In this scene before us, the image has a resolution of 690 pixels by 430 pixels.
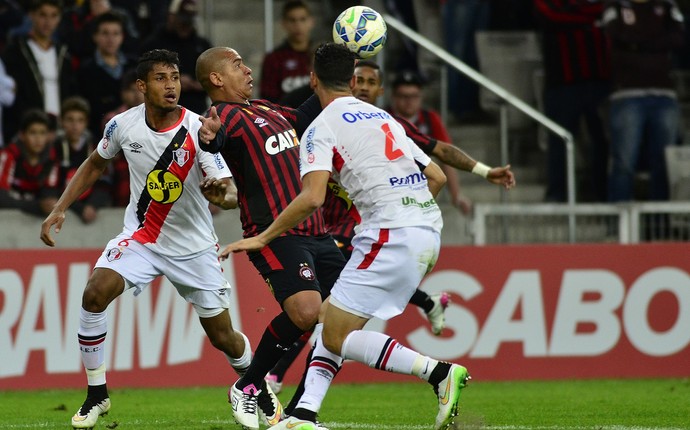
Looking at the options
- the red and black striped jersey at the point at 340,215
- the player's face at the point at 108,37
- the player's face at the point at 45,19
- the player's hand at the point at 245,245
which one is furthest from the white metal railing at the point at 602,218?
the player's hand at the point at 245,245

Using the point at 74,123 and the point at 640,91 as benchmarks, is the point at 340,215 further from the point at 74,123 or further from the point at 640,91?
the point at 640,91

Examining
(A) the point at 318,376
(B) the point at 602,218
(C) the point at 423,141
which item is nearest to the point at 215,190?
(A) the point at 318,376

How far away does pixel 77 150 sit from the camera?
519 inches

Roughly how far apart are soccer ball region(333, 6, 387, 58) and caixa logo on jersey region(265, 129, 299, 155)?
29.1 inches

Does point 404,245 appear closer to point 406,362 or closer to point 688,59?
point 406,362

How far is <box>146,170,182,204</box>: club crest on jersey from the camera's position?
878 cm

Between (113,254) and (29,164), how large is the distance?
465 centimetres

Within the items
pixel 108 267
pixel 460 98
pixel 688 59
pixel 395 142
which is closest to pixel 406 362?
pixel 395 142

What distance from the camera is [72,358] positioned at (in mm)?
12031

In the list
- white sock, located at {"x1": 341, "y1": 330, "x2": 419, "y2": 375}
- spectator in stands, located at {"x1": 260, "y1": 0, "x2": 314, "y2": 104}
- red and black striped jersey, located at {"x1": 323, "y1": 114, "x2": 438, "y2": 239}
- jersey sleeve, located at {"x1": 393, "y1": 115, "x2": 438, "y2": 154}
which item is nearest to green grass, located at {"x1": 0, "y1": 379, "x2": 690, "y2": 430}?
white sock, located at {"x1": 341, "y1": 330, "x2": 419, "y2": 375}

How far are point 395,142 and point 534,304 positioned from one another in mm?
5290

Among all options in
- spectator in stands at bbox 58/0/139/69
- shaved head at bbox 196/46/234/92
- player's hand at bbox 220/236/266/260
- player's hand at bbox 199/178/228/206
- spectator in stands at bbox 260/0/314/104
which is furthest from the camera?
spectator in stands at bbox 58/0/139/69

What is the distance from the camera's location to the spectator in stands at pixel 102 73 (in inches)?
546

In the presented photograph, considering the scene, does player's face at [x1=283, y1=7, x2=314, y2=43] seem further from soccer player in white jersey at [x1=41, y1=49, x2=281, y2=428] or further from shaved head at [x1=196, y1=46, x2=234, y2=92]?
shaved head at [x1=196, y1=46, x2=234, y2=92]
